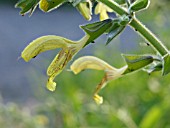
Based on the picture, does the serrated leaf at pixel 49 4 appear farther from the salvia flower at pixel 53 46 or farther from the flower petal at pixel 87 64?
the flower petal at pixel 87 64

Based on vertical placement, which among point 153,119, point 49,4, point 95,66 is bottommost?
point 153,119

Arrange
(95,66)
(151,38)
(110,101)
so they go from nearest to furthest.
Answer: (151,38) → (95,66) → (110,101)

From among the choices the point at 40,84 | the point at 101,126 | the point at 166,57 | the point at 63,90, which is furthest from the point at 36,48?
the point at 40,84

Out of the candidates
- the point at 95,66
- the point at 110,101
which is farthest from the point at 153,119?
the point at 95,66

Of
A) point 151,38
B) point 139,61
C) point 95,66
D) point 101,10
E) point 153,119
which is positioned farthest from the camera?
point 153,119

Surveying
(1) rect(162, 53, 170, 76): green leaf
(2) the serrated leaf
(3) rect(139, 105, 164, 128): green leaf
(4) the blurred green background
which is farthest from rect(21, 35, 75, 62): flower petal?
(3) rect(139, 105, 164, 128): green leaf

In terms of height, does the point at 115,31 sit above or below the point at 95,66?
above

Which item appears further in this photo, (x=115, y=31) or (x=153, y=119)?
(x=153, y=119)

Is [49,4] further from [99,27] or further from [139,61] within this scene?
[139,61]
